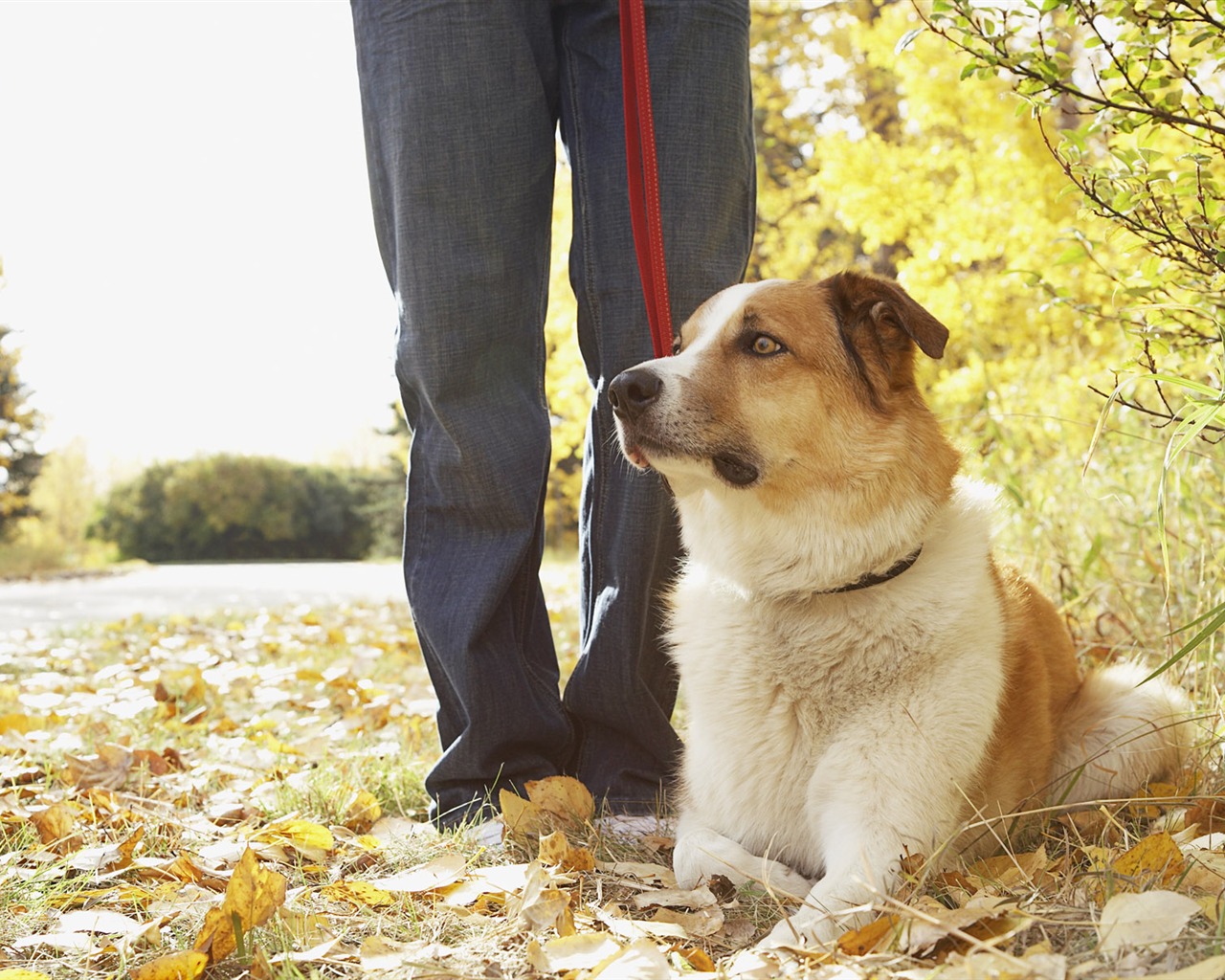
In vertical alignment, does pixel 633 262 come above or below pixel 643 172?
below

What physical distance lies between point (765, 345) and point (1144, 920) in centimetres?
129

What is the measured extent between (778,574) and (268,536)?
86.7 ft

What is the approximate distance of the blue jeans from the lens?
2.39 meters

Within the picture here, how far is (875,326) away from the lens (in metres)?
2.24

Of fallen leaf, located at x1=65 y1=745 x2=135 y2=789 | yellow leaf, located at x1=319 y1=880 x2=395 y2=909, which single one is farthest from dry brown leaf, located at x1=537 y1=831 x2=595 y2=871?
fallen leaf, located at x1=65 y1=745 x2=135 y2=789

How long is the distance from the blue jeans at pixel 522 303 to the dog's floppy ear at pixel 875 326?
440 mm

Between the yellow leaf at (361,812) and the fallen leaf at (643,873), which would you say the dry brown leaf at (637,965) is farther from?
the yellow leaf at (361,812)

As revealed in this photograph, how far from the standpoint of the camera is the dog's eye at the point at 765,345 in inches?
88.0

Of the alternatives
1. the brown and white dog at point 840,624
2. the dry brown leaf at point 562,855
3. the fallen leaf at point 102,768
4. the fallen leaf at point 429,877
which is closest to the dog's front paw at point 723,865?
the brown and white dog at point 840,624

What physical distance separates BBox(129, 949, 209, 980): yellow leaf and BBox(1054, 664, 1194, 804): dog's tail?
5.60 ft

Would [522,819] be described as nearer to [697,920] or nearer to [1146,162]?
[697,920]

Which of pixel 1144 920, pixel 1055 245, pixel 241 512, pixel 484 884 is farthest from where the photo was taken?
pixel 241 512

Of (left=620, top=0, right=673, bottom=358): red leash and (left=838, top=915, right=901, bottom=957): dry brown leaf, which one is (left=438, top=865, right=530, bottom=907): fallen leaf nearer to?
(left=838, top=915, right=901, bottom=957): dry brown leaf

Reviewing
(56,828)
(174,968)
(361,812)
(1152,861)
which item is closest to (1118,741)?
(1152,861)
